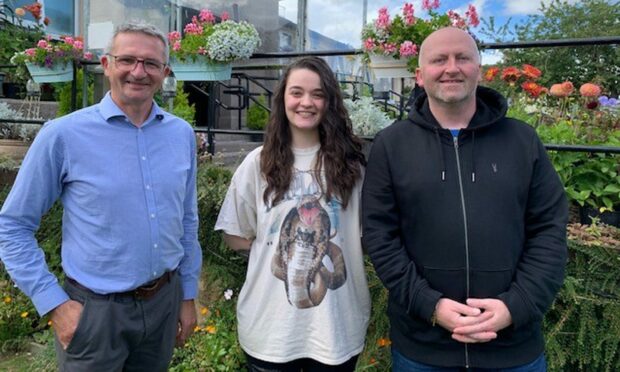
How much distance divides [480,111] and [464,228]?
1.40 ft

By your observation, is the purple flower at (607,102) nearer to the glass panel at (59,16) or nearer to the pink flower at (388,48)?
the pink flower at (388,48)

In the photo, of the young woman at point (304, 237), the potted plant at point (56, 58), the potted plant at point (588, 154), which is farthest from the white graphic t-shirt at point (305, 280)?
the potted plant at point (56, 58)

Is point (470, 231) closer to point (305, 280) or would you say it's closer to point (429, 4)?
point (305, 280)

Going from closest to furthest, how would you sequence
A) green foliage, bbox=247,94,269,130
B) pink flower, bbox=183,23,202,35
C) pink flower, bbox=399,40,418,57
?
pink flower, bbox=399,40,418,57, pink flower, bbox=183,23,202,35, green foliage, bbox=247,94,269,130

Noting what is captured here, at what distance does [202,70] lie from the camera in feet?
12.3

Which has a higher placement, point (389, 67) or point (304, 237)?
point (389, 67)

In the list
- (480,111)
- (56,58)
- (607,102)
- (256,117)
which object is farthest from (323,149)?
(256,117)

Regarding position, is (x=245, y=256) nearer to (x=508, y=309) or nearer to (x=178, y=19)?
(x=508, y=309)

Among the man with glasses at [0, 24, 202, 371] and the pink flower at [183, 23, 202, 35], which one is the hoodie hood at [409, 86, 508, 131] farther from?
the pink flower at [183, 23, 202, 35]

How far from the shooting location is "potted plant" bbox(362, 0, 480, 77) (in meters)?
2.94

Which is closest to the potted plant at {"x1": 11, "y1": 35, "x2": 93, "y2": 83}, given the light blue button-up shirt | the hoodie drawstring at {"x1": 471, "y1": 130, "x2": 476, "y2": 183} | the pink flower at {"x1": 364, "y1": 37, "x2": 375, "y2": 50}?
the pink flower at {"x1": 364, "y1": 37, "x2": 375, "y2": 50}

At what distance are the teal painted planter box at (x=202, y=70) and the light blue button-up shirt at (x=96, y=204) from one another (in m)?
1.82

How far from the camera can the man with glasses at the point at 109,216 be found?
5.81 feet

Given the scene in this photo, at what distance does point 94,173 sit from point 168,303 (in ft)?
1.82
